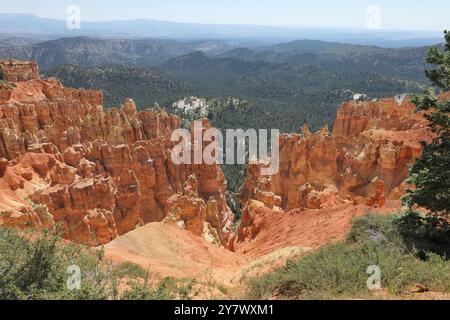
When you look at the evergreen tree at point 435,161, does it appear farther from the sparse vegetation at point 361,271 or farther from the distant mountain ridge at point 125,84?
the distant mountain ridge at point 125,84

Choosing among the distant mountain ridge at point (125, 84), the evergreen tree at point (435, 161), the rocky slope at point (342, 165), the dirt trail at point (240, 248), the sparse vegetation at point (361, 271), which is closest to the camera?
the sparse vegetation at point (361, 271)

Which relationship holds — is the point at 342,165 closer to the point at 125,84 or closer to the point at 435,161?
the point at 435,161

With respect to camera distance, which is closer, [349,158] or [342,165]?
[349,158]

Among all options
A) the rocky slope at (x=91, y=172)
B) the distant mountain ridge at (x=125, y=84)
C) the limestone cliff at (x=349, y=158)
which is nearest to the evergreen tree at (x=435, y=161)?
the limestone cliff at (x=349, y=158)

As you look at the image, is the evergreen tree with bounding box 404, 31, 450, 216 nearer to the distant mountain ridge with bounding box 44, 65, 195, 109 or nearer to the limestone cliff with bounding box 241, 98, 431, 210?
the limestone cliff with bounding box 241, 98, 431, 210

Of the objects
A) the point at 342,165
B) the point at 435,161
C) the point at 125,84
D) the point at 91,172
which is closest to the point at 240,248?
the point at 435,161

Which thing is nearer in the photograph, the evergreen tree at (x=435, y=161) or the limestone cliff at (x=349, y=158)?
the evergreen tree at (x=435, y=161)

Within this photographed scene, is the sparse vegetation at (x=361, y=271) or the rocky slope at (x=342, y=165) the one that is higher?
the sparse vegetation at (x=361, y=271)
